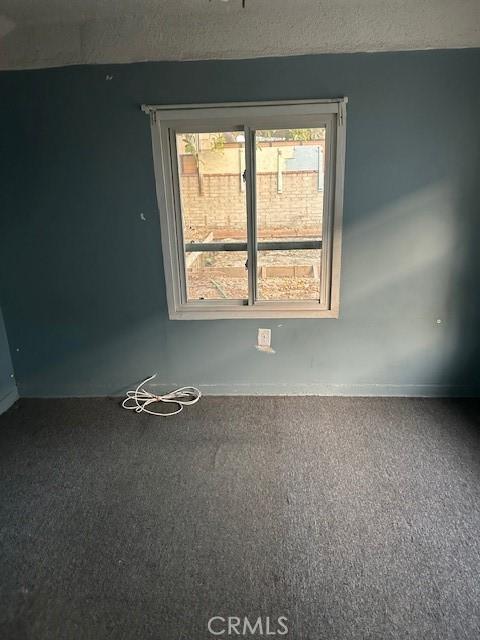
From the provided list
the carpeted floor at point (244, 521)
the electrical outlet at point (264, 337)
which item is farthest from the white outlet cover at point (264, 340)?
the carpeted floor at point (244, 521)

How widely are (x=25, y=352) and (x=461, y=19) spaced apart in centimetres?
327

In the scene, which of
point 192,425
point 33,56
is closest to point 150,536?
point 192,425

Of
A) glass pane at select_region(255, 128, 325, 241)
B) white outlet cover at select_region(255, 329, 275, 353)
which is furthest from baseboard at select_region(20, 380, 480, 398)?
glass pane at select_region(255, 128, 325, 241)

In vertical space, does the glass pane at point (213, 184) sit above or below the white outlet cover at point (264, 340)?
above

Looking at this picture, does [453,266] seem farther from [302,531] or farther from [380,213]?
[302,531]

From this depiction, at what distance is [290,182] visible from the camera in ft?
7.98

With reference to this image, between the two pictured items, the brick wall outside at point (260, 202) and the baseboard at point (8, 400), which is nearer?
the brick wall outside at point (260, 202)

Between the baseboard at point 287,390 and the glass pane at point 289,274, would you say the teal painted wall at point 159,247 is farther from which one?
the glass pane at point 289,274

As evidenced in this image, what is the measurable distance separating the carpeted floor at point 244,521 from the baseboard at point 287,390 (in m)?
0.11

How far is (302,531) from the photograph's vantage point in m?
1.69

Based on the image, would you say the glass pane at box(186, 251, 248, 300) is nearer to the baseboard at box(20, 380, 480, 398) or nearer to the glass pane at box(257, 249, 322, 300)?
the glass pane at box(257, 249, 322, 300)

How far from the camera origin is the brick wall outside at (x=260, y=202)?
244 centimetres

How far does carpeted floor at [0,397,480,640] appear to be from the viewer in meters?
1.38

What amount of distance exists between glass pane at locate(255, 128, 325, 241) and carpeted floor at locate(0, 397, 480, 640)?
1.14 m
